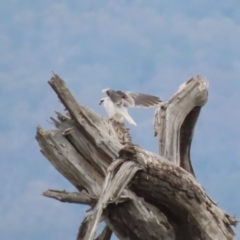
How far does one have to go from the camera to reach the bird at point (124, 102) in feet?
29.5

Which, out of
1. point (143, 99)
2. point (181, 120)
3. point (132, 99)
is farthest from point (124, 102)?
point (181, 120)

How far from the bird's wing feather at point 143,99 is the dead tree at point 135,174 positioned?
1.24 m

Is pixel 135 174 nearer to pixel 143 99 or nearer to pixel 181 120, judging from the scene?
pixel 181 120

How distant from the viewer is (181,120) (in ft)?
24.2

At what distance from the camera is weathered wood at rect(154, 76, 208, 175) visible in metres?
7.21

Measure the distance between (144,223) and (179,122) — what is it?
47.9 inches

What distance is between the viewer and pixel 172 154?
23.5 ft

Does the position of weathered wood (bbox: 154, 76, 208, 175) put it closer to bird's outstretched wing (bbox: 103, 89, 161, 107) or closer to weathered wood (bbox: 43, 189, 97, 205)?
weathered wood (bbox: 43, 189, 97, 205)

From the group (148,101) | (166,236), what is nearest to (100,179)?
(166,236)

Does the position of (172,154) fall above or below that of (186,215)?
above

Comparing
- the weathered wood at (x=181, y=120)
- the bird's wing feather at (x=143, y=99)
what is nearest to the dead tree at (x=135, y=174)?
the weathered wood at (x=181, y=120)

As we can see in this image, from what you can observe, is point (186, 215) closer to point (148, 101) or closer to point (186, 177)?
point (186, 177)

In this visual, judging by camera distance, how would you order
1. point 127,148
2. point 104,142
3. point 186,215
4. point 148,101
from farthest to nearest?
point 148,101
point 104,142
point 186,215
point 127,148

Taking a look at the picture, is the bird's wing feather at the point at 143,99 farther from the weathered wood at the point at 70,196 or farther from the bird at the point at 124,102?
the weathered wood at the point at 70,196
